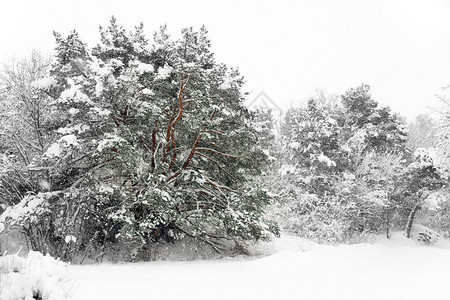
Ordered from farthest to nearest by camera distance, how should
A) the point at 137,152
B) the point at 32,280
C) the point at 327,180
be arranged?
the point at 327,180 → the point at 137,152 → the point at 32,280

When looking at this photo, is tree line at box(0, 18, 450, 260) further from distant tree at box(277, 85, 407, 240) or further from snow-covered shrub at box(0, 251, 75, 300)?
distant tree at box(277, 85, 407, 240)

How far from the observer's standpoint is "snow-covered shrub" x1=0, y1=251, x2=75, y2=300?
3.39 meters

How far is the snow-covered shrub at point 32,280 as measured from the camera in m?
3.39

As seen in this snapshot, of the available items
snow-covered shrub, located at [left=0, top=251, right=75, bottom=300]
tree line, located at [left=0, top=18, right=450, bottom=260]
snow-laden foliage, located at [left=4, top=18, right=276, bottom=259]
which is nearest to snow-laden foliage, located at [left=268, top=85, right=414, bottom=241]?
tree line, located at [left=0, top=18, right=450, bottom=260]

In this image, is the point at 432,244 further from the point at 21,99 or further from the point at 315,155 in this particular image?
the point at 21,99

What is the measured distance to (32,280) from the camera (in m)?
3.59

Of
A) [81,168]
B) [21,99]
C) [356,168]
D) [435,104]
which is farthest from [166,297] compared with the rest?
[356,168]

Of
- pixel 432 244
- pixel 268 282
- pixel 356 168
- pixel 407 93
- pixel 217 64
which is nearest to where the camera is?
pixel 268 282

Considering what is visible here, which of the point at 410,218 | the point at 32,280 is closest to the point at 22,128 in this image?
the point at 32,280

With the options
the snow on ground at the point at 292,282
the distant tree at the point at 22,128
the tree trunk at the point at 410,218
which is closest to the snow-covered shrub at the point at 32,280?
the snow on ground at the point at 292,282

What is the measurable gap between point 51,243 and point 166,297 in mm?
6604

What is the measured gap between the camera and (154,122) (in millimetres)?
9359

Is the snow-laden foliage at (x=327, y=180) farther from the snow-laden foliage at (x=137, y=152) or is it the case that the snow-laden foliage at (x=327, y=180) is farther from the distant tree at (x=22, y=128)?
the distant tree at (x=22, y=128)

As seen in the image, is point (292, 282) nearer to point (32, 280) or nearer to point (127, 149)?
point (32, 280)
